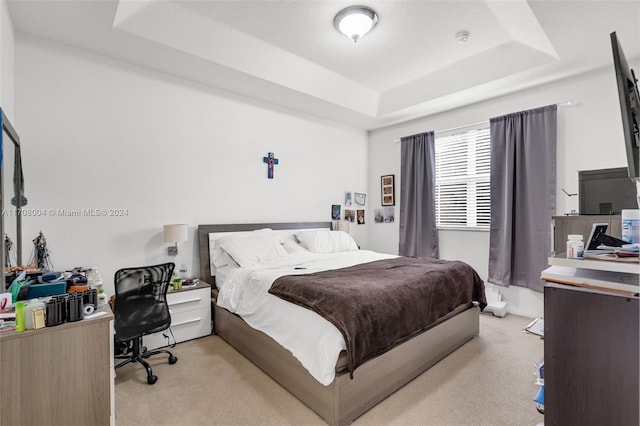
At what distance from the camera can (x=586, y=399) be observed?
1.26m

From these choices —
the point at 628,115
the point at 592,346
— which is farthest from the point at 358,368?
the point at 628,115

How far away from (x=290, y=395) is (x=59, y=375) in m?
1.41

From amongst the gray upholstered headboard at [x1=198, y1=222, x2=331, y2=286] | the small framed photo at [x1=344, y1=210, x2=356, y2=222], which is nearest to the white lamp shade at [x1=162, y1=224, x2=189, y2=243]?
the gray upholstered headboard at [x1=198, y1=222, x2=331, y2=286]

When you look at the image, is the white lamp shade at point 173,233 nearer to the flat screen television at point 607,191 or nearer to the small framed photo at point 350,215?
the small framed photo at point 350,215

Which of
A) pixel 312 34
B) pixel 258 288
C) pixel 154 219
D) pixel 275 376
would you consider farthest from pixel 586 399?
pixel 154 219

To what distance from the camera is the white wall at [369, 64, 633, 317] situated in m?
3.31

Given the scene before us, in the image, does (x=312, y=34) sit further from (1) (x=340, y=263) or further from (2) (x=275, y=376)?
(2) (x=275, y=376)

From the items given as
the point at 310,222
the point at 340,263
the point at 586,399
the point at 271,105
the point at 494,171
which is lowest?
the point at 586,399

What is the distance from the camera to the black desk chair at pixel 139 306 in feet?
7.87

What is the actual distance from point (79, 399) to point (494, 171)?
4.54 meters

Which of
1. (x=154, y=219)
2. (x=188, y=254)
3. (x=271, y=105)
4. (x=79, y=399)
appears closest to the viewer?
(x=79, y=399)

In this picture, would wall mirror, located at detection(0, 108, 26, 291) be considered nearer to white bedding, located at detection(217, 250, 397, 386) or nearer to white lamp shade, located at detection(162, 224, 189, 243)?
white lamp shade, located at detection(162, 224, 189, 243)

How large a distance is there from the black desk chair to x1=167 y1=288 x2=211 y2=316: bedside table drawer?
46 centimetres

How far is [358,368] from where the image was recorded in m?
2.00
